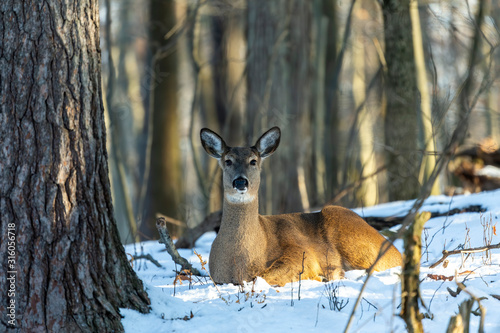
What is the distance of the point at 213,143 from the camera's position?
6594mm

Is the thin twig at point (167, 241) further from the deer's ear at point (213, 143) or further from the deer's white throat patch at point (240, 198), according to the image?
the deer's ear at point (213, 143)

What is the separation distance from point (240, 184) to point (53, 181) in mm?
2239

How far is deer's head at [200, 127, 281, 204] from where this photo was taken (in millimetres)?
6105

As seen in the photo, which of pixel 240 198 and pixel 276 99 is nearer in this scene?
pixel 240 198

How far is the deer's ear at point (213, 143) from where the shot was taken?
6492mm

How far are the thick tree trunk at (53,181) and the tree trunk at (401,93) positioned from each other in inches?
267

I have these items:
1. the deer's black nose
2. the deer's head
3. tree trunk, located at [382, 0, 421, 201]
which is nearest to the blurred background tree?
tree trunk, located at [382, 0, 421, 201]

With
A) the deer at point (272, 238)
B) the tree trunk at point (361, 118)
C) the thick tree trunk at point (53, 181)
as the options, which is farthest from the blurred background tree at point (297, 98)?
the thick tree trunk at point (53, 181)

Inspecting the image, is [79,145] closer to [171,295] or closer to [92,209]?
[92,209]

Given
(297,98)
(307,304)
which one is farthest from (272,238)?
(297,98)

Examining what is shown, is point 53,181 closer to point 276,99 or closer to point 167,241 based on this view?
point 167,241

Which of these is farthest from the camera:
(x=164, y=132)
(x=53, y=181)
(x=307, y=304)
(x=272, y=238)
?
(x=164, y=132)

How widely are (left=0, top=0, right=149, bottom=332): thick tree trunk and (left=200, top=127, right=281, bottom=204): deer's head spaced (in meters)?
1.93

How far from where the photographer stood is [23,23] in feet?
13.7
